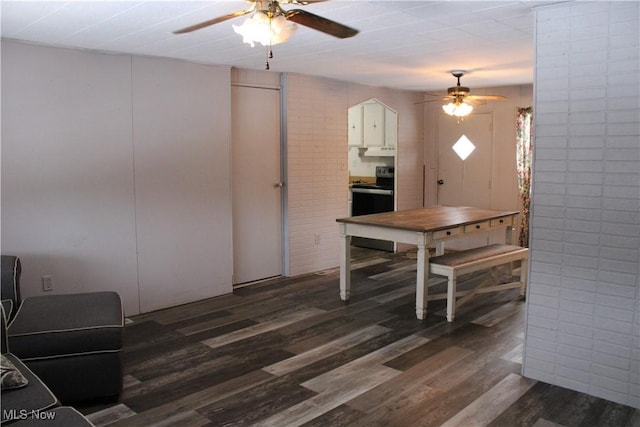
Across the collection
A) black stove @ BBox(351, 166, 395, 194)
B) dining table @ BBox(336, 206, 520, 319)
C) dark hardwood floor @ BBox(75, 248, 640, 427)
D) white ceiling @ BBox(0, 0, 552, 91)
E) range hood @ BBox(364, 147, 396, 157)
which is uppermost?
white ceiling @ BBox(0, 0, 552, 91)

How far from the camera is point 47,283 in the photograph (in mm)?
4047

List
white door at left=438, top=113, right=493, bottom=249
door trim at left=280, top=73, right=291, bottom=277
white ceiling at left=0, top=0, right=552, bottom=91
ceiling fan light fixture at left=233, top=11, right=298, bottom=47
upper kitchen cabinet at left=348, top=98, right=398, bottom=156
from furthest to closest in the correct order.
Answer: upper kitchen cabinet at left=348, top=98, right=398, bottom=156 < white door at left=438, top=113, right=493, bottom=249 < door trim at left=280, top=73, right=291, bottom=277 < white ceiling at left=0, top=0, right=552, bottom=91 < ceiling fan light fixture at left=233, top=11, right=298, bottom=47

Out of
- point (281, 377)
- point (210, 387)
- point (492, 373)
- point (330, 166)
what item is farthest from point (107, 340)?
point (330, 166)

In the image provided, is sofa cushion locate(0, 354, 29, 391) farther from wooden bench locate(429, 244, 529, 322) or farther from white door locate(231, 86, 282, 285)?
white door locate(231, 86, 282, 285)

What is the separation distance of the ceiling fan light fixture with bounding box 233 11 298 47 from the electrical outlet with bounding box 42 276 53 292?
9.05 feet

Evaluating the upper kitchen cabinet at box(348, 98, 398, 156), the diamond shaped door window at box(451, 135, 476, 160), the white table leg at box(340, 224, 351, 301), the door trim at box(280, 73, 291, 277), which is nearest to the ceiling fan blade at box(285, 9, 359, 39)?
the white table leg at box(340, 224, 351, 301)

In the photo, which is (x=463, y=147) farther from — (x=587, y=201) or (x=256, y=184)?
(x=587, y=201)

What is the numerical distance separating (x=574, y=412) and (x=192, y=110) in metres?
3.74

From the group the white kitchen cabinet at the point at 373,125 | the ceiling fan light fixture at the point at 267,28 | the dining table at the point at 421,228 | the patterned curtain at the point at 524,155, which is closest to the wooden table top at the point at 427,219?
the dining table at the point at 421,228

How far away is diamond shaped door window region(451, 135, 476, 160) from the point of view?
7285mm

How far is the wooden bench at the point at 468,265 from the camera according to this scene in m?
4.36

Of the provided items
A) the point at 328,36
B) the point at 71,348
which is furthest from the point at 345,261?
Answer: the point at 71,348

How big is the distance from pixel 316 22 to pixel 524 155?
497 cm

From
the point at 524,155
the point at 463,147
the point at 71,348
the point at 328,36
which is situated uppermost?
the point at 328,36
